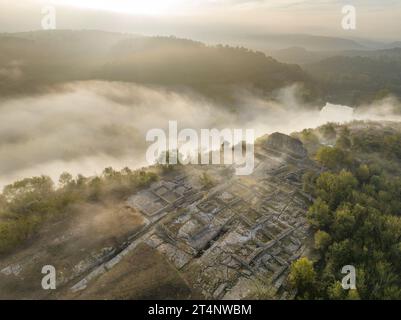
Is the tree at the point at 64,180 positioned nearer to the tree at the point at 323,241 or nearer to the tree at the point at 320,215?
the tree at the point at 320,215

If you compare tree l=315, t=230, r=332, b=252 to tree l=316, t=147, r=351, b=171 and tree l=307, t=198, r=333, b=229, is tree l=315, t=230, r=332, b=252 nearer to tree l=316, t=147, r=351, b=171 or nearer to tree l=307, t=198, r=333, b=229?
tree l=307, t=198, r=333, b=229

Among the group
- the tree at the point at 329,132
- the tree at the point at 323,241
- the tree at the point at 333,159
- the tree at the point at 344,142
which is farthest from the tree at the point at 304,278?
the tree at the point at 329,132

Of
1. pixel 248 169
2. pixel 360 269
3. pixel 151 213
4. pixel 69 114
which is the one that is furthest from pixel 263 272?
pixel 69 114

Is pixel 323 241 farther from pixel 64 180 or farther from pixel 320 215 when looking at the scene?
pixel 64 180

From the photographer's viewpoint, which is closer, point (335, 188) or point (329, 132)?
point (335, 188)

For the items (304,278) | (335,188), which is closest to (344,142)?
(335,188)

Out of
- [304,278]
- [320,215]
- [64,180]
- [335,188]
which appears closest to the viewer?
[304,278]

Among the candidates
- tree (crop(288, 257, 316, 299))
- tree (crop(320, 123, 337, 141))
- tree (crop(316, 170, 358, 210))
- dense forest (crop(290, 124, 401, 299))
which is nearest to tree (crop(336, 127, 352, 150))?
tree (crop(320, 123, 337, 141))

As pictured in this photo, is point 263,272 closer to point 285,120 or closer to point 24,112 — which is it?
point 285,120

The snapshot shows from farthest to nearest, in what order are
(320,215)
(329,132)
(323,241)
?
(329,132), (320,215), (323,241)
